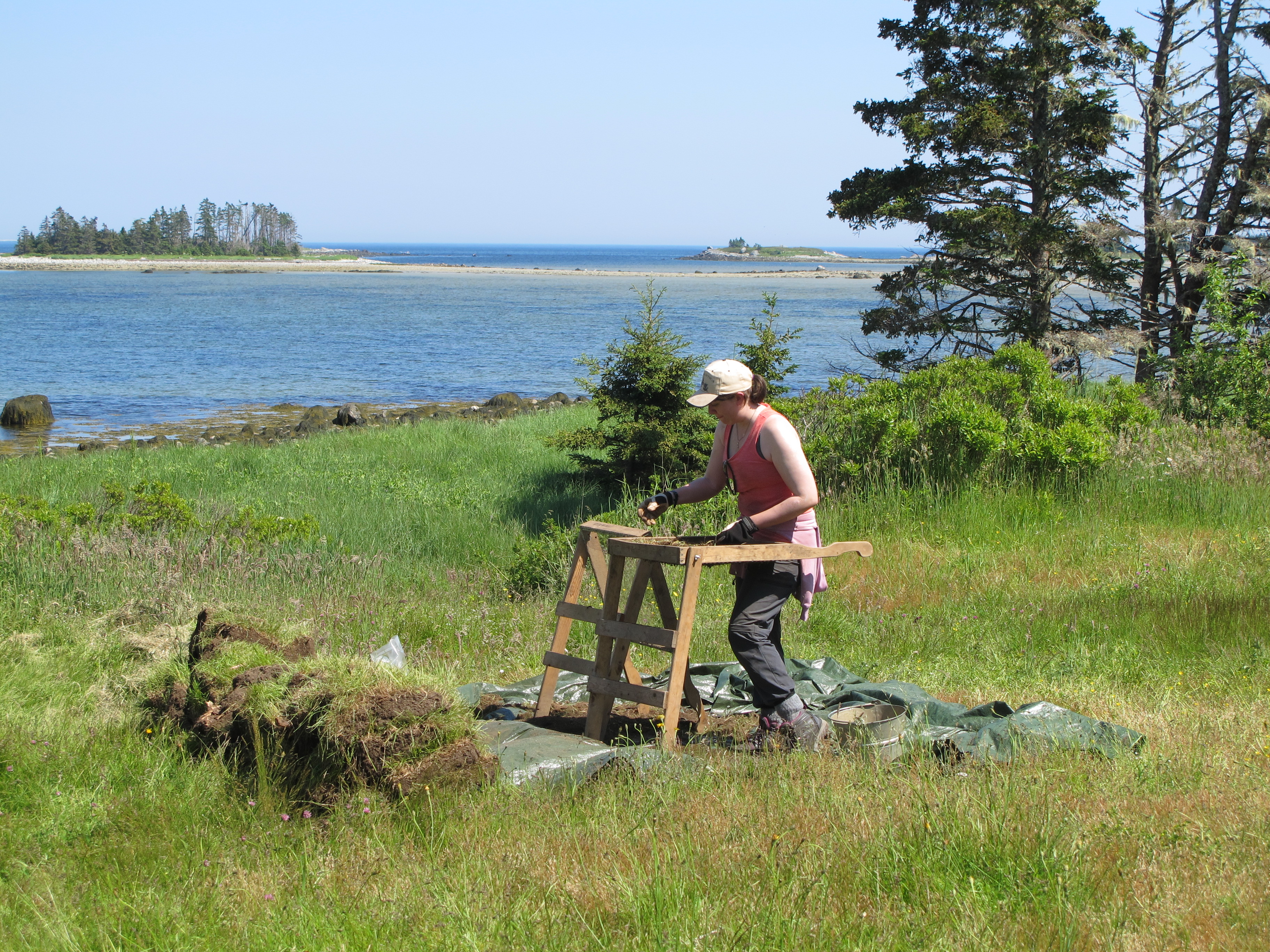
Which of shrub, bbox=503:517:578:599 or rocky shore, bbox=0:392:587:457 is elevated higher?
shrub, bbox=503:517:578:599

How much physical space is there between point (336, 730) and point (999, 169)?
51.3 feet

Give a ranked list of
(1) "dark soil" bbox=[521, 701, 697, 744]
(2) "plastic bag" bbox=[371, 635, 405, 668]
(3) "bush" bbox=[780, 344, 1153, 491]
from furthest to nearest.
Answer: (3) "bush" bbox=[780, 344, 1153, 491]
(2) "plastic bag" bbox=[371, 635, 405, 668]
(1) "dark soil" bbox=[521, 701, 697, 744]

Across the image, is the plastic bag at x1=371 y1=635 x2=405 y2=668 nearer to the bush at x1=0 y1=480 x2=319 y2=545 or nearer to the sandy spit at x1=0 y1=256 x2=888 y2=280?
the bush at x1=0 y1=480 x2=319 y2=545

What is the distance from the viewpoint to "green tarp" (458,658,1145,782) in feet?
15.1

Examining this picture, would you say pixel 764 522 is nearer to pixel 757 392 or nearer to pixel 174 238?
pixel 757 392

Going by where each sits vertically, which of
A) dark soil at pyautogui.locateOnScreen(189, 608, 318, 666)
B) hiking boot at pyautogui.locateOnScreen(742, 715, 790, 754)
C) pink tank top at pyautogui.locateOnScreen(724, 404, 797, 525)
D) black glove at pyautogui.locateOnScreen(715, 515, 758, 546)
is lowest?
hiking boot at pyautogui.locateOnScreen(742, 715, 790, 754)

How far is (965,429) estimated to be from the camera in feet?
35.9

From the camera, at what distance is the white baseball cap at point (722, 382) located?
4883mm

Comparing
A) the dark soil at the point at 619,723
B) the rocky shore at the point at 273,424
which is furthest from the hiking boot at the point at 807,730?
the rocky shore at the point at 273,424

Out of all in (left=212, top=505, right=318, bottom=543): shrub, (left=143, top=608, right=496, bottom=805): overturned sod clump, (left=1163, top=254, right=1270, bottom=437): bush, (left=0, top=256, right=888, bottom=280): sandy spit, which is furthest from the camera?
(left=0, top=256, right=888, bottom=280): sandy spit

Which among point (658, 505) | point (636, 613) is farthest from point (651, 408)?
point (658, 505)

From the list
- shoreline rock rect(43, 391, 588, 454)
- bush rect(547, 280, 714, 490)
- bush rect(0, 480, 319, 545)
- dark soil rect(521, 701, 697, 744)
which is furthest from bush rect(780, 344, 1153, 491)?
shoreline rock rect(43, 391, 588, 454)

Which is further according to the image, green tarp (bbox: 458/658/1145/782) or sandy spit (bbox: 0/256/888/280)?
sandy spit (bbox: 0/256/888/280)

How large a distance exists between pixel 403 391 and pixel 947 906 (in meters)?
32.7
